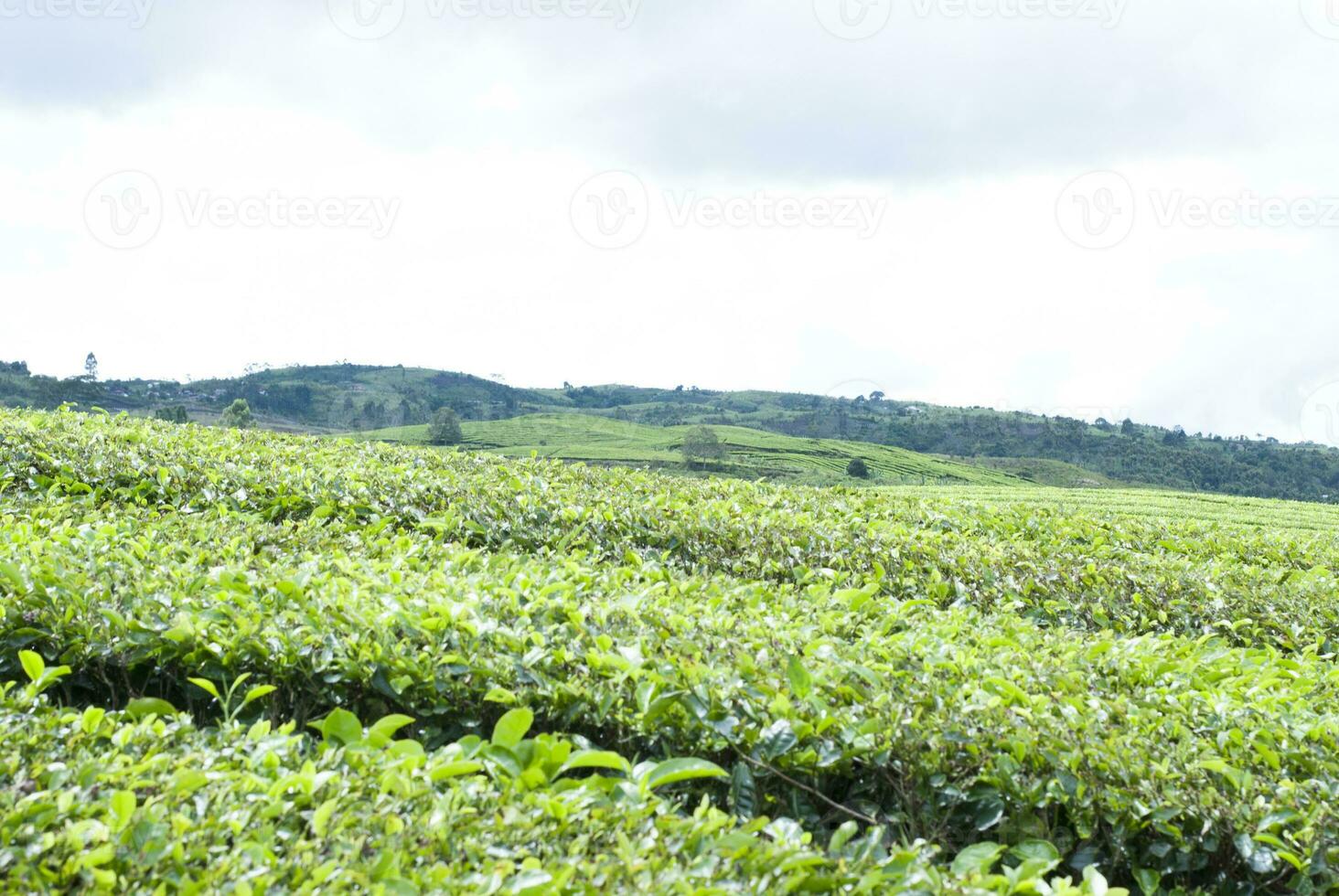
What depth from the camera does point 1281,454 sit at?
100 m

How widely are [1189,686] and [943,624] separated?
0.96 meters

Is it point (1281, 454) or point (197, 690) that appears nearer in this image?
point (197, 690)

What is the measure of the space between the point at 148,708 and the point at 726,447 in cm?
8355

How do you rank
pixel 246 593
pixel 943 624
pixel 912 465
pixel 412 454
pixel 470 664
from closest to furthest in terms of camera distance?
pixel 470 664 → pixel 246 593 → pixel 943 624 → pixel 412 454 → pixel 912 465

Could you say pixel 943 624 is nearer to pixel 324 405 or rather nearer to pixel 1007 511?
pixel 1007 511

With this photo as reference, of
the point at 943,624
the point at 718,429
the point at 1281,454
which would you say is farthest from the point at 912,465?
the point at 943,624

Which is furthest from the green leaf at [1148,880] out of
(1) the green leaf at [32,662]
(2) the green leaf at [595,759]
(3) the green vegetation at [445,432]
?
(3) the green vegetation at [445,432]

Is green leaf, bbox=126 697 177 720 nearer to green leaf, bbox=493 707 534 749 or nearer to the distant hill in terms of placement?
green leaf, bbox=493 707 534 749

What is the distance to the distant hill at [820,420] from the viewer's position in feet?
297

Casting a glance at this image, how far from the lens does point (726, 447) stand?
86125mm

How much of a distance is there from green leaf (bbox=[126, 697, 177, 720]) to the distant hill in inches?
2955

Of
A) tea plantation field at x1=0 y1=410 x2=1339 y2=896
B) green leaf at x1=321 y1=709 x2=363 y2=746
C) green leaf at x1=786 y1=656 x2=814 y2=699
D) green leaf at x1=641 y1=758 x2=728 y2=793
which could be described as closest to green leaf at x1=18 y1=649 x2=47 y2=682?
tea plantation field at x1=0 y1=410 x2=1339 y2=896

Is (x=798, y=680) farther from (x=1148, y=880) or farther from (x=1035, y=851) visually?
(x=1148, y=880)

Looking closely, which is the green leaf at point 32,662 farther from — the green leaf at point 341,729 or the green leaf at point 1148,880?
the green leaf at point 1148,880
